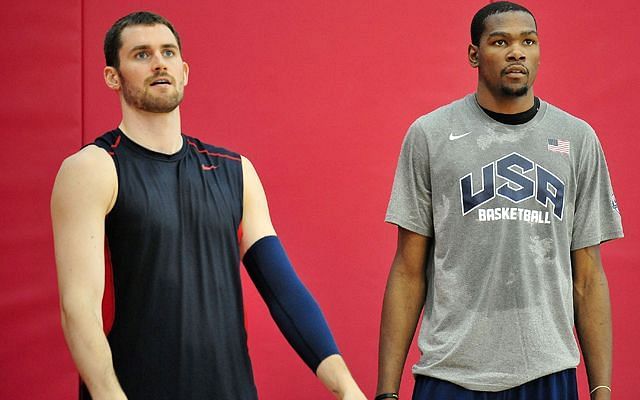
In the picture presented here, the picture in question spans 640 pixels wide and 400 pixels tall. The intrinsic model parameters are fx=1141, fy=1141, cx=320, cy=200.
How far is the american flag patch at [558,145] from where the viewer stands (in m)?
3.26

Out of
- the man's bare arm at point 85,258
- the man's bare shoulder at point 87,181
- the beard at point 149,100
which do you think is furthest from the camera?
the beard at point 149,100

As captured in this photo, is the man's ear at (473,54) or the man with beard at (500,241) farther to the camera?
the man's ear at (473,54)

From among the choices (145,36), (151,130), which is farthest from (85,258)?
(145,36)

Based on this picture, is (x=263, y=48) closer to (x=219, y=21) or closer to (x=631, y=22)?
(x=219, y=21)

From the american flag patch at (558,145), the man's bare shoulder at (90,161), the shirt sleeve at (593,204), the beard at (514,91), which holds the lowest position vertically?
the shirt sleeve at (593,204)

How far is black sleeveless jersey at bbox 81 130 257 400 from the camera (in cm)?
279

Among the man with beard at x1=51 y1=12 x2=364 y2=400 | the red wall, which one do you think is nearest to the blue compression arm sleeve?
the man with beard at x1=51 y1=12 x2=364 y2=400

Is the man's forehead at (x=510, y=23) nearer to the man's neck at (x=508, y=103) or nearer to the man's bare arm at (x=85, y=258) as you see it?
the man's neck at (x=508, y=103)

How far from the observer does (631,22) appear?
4281mm

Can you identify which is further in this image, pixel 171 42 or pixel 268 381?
pixel 268 381

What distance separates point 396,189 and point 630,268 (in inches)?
50.4

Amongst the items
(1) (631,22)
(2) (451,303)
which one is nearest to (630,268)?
(1) (631,22)

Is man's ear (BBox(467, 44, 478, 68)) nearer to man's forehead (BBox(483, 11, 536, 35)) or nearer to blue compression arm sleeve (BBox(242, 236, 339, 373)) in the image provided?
man's forehead (BBox(483, 11, 536, 35))

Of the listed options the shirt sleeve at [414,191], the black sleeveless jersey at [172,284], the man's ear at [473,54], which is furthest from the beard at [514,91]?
the black sleeveless jersey at [172,284]
